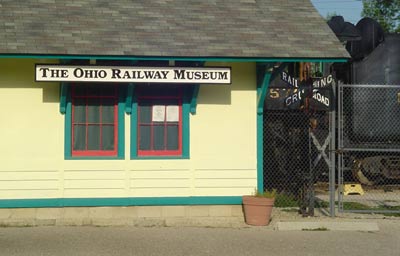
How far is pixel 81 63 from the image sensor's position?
30.8 feet

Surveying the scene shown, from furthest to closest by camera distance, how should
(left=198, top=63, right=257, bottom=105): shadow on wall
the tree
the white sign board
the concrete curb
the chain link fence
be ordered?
the tree
the chain link fence
(left=198, top=63, right=257, bottom=105): shadow on wall
the concrete curb
the white sign board

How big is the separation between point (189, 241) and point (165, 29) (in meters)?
3.56

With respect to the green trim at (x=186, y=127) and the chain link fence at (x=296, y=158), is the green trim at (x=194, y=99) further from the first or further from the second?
the chain link fence at (x=296, y=158)

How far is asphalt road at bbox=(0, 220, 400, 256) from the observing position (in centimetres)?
803

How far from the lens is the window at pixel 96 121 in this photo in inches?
388

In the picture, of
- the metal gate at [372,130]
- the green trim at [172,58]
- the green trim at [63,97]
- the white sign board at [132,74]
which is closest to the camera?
the green trim at [172,58]

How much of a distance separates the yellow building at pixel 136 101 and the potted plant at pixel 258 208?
1.03ft

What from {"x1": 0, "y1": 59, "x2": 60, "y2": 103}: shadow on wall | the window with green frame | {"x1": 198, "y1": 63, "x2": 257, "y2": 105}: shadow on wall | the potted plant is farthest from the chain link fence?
{"x1": 0, "y1": 59, "x2": 60, "y2": 103}: shadow on wall

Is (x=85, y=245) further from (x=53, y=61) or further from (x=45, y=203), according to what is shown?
(x=53, y=61)

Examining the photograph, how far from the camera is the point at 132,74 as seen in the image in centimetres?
931

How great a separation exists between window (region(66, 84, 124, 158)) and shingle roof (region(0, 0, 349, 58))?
90 centimetres

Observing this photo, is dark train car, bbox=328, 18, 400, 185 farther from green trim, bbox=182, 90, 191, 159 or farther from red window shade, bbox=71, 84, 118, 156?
red window shade, bbox=71, 84, 118, 156

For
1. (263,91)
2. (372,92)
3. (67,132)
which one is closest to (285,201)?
(263,91)

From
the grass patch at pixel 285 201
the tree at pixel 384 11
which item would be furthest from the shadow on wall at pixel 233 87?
the tree at pixel 384 11
